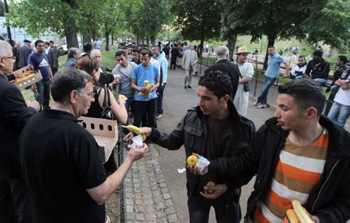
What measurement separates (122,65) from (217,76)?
4.28 meters

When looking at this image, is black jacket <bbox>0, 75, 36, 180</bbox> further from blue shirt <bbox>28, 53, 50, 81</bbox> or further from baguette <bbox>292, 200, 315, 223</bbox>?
blue shirt <bbox>28, 53, 50, 81</bbox>

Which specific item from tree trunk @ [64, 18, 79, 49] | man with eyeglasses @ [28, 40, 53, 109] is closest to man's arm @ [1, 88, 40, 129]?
man with eyeglasses @ [28, 40, 53, 109]

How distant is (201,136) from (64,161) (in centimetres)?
116

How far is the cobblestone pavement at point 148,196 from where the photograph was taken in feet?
11.8

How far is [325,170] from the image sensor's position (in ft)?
5.26

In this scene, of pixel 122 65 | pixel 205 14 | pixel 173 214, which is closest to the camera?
pixel 173 214

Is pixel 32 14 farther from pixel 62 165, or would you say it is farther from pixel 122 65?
pixel 62 165

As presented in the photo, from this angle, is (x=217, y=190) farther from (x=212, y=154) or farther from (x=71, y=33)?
(x=71, y=33)

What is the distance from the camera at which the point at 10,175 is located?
257 centimetres

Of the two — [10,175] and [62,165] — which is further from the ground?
[62,165]

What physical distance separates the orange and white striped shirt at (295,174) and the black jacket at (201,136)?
0.40 m

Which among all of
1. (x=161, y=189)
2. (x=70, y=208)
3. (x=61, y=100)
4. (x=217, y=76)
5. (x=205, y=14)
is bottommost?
(x=161, y=189)

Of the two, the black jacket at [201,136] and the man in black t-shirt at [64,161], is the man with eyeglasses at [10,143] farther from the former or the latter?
the black jacket at [201,136]

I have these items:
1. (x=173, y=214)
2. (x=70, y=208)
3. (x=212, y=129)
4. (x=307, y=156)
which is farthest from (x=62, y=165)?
(x=173, y=214)
